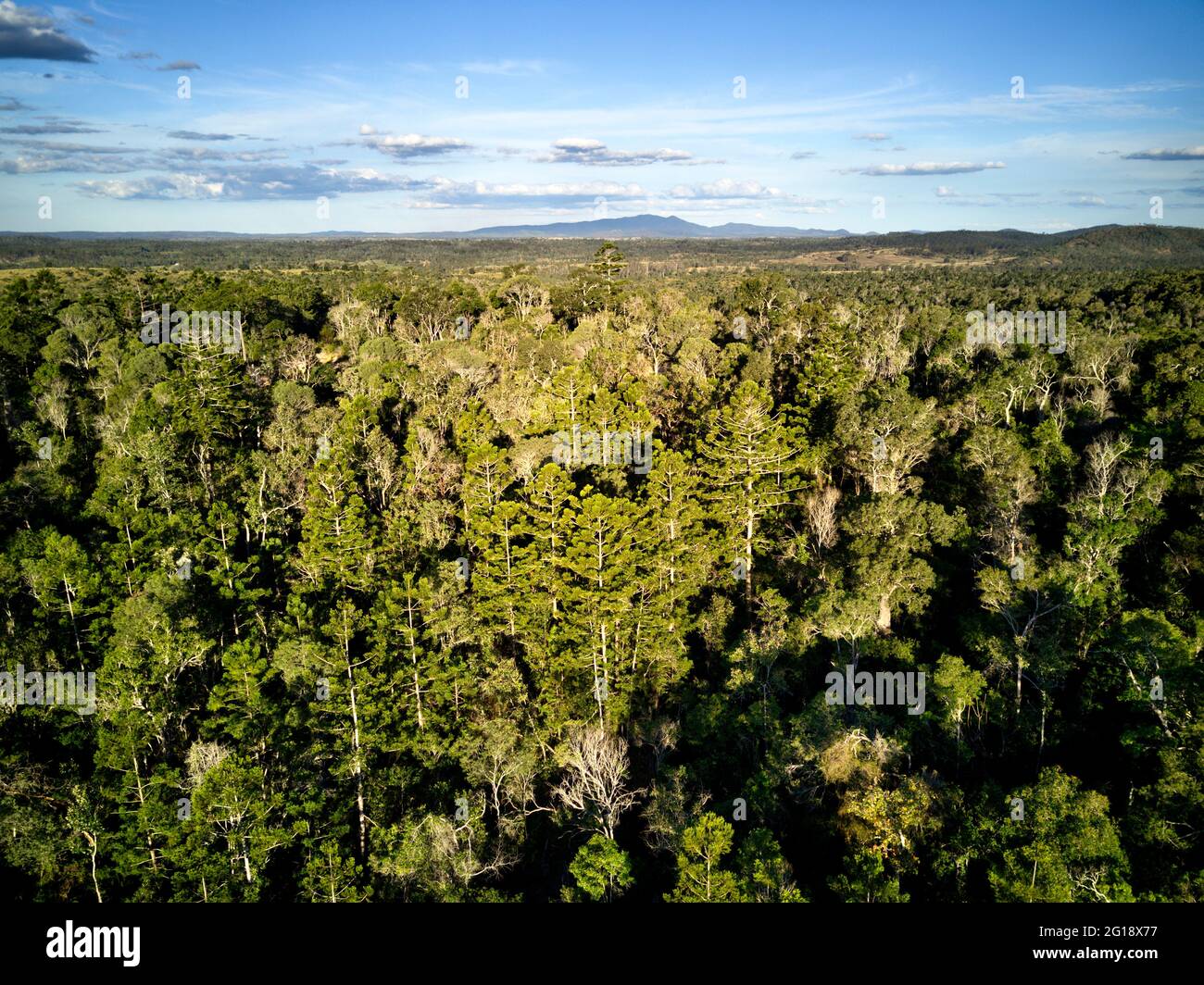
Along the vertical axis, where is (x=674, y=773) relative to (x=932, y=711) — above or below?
below

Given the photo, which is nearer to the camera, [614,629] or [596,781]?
[596,781]

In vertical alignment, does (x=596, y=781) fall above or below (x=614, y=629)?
below

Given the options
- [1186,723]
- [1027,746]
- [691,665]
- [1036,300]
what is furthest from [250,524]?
[1036,300]

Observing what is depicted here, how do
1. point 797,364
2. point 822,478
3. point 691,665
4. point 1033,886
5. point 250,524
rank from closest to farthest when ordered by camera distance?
point 1033,886 → point 691,665 → point 250,524 → point 822,478 → point 797,364

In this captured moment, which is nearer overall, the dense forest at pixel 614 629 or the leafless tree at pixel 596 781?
the dense forest at pixel 614 629

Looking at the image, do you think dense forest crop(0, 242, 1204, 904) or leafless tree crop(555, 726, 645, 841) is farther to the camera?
leafless tree crop(555, 726, 645, 841)

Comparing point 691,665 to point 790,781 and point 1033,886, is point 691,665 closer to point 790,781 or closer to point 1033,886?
point 790,781

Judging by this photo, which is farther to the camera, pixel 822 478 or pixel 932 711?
pixel 822 478
